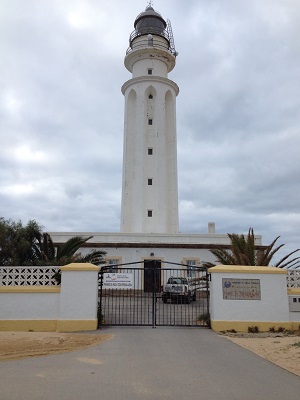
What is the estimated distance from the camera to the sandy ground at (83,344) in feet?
26.0

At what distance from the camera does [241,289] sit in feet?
38.5

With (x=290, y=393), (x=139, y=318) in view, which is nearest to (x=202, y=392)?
(x=290, y=393)

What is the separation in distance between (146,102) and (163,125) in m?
2.51

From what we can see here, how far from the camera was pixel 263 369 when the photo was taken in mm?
7105

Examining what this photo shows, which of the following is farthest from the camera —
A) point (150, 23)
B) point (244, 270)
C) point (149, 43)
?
point (150, 23)

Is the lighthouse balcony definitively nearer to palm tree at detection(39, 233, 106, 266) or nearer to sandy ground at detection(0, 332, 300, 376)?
palm tree at detection(39, 233, 106, 266)

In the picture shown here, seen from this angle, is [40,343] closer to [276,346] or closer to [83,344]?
[83,344]

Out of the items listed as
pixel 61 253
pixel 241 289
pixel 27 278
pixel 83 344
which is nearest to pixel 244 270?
pixel 241 289

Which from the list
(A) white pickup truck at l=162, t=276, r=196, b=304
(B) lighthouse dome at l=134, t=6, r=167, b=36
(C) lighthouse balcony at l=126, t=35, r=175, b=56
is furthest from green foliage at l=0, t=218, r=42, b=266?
(B) lighthouse dome at l=134, t=6, r=167, b=36

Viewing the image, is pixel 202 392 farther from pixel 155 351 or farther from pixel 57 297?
pixel 57 297

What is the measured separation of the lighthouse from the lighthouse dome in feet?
0.32

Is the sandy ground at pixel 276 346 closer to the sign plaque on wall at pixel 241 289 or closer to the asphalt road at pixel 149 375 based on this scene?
the asphalt road at pixel 149 375

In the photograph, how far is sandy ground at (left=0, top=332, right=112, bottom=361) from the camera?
8224mm

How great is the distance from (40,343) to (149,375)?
152 inches
